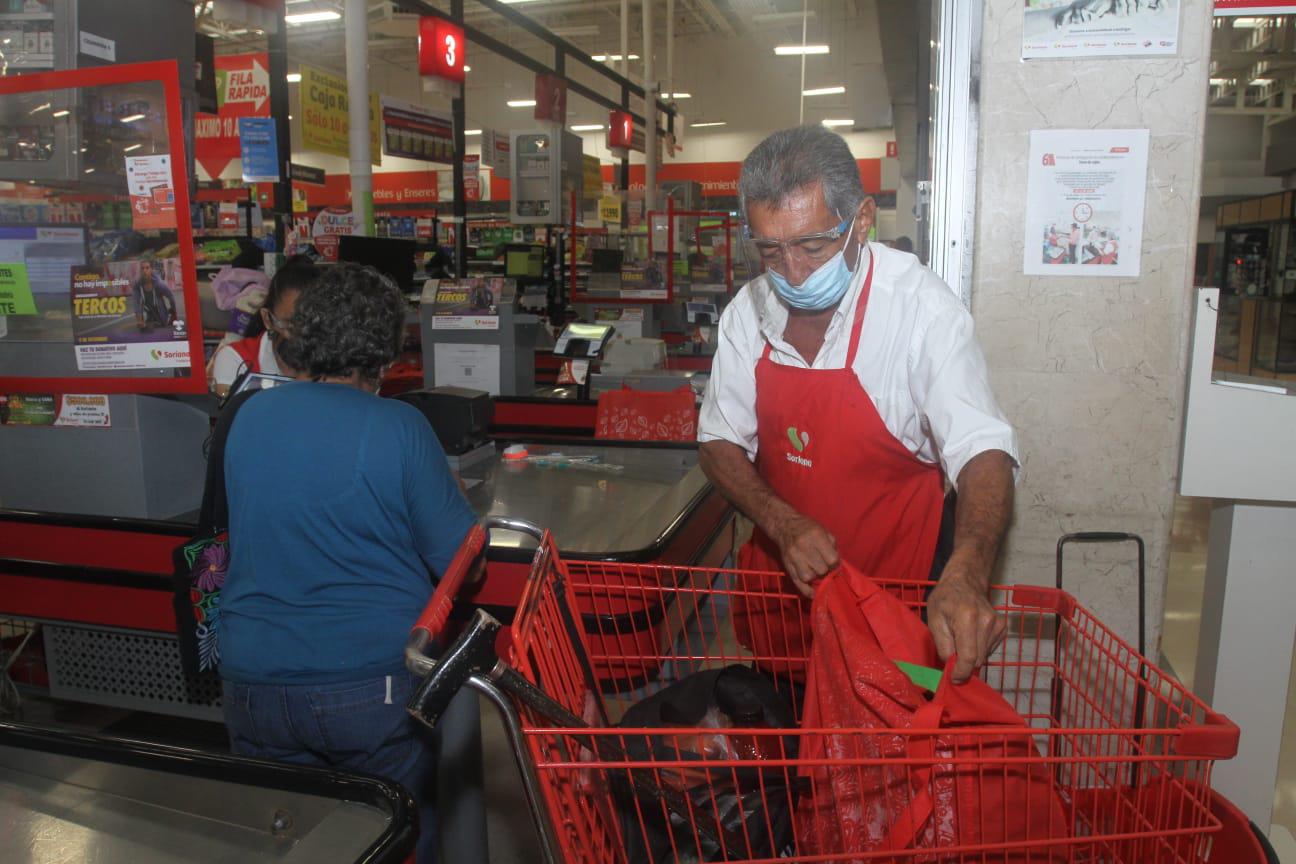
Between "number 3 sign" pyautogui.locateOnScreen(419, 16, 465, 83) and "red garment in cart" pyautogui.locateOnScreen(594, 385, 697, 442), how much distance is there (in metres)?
5.59

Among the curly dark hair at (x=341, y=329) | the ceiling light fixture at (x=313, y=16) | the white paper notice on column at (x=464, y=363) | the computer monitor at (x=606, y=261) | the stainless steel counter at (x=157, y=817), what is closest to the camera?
the stainless steel counter at (x=157, y=817)

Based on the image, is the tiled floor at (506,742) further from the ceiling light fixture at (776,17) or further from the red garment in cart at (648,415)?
the ceiling light fixture at (776,17)

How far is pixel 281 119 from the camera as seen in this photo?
7.00m

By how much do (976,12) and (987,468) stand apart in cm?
123

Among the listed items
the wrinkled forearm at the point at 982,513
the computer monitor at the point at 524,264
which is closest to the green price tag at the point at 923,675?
the wrinkled forearm at the point at 982,513

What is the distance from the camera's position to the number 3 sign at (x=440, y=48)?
8.76m

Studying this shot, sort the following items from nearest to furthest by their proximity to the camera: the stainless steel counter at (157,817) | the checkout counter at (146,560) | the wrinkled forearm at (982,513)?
the stainless steel counter at (157,817) → the wrinkled forearm at (982,513) → the checkout counter at (146,560)

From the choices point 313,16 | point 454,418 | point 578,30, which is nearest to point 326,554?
point 454,418

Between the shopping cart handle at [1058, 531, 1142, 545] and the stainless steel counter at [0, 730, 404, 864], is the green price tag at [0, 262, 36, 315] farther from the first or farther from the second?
the shopping cart handle at [1058, 531, 1142, 545]

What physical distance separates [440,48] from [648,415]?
19.3ft

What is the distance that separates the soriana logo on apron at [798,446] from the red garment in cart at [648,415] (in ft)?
8.81

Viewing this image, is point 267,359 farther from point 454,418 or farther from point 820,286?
point 820,286

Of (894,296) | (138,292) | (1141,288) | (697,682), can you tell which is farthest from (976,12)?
(138,292)

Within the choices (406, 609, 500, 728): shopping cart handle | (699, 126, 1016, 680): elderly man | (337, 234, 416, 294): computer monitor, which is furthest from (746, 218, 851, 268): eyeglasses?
(337, 234, 416, 294): computer monitor
